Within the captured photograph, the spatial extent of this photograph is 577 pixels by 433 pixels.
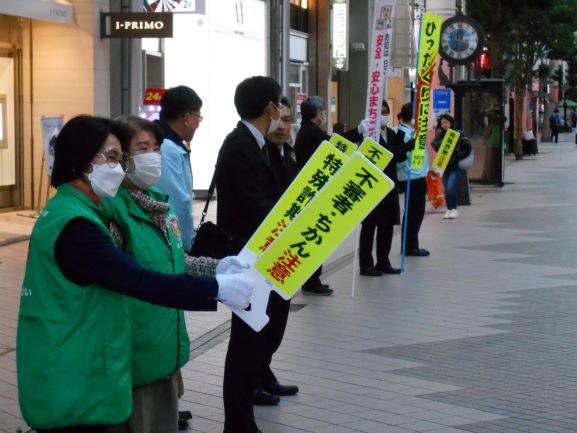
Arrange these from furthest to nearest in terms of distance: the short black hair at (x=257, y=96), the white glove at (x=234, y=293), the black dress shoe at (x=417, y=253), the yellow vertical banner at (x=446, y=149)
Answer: the yellow vertical banner at (x=446, y=149) → the black dress shoe at (x=417, y=253) → the short black hair at (x=257, y=96) → the white glove at (x=234, y=293)

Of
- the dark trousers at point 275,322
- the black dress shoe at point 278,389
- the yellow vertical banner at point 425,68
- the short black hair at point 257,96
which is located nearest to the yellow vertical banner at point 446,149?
the yellow vertical banner at point 425,68

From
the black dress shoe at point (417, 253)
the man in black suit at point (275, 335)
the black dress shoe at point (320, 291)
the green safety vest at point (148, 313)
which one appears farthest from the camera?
the black dress shoe at point (417, 253)

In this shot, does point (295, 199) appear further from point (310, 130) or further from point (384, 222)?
point (384, 222)

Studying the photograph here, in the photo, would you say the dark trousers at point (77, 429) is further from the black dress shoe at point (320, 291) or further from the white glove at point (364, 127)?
the white glove at point (364, 127)

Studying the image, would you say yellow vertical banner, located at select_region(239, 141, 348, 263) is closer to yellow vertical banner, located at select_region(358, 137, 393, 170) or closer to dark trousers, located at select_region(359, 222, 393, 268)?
yellow vertical banner, located at select_region(358, 137, 393, 170)

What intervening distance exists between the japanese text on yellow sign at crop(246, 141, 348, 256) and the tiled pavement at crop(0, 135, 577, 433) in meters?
1.54

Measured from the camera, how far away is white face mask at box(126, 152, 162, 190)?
14.1ft

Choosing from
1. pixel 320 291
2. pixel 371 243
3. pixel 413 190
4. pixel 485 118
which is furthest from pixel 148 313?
pixel 485 118

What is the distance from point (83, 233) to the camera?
3.33 metres

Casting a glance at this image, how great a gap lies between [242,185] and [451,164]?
48.0ft

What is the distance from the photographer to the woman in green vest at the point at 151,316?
12.7 feet

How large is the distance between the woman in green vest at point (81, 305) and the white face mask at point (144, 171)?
2.65ft

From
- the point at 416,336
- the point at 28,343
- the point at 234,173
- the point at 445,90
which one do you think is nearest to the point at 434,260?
the point at 416,336

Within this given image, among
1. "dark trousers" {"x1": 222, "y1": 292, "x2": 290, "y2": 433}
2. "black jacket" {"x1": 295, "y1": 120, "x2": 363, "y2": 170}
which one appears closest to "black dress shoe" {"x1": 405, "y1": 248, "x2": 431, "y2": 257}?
"black jacket" {"x1": 295, "y1": 120, "x2": 363, "y2": 170}
